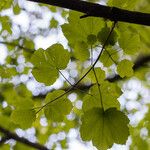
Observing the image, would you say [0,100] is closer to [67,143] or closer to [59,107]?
[67,143]

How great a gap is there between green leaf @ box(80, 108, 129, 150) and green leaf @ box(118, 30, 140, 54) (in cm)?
23

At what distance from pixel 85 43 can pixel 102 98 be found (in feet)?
0.65

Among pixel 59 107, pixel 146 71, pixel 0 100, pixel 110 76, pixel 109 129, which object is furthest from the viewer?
pixel 146 71

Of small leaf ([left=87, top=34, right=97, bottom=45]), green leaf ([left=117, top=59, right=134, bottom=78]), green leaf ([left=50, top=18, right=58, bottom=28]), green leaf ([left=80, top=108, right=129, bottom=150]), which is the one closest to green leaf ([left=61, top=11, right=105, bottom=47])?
small leaf ([left=87, top=34, right=97, bottom=45])

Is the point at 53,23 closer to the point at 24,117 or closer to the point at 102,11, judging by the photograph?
the point at 24,117

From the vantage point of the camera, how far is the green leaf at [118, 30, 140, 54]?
1.08m

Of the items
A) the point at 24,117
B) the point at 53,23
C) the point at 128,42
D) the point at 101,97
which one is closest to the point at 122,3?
the point at 128,42

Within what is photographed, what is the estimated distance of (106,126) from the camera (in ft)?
3.19

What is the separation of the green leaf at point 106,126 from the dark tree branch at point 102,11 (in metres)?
0.30

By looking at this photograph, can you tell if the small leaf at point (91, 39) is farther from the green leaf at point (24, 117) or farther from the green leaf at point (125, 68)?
the green leaf at point (24, 117)

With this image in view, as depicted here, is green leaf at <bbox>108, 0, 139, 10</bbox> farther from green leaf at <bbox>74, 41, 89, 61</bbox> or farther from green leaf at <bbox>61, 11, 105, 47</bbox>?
green leaf at <bbox>74, 41, 89, 61</bbox>

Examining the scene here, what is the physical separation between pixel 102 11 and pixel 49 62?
13.1 inches

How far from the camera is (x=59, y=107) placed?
3.55 ft

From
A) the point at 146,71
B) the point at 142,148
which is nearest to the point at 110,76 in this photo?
the point at 146,71
